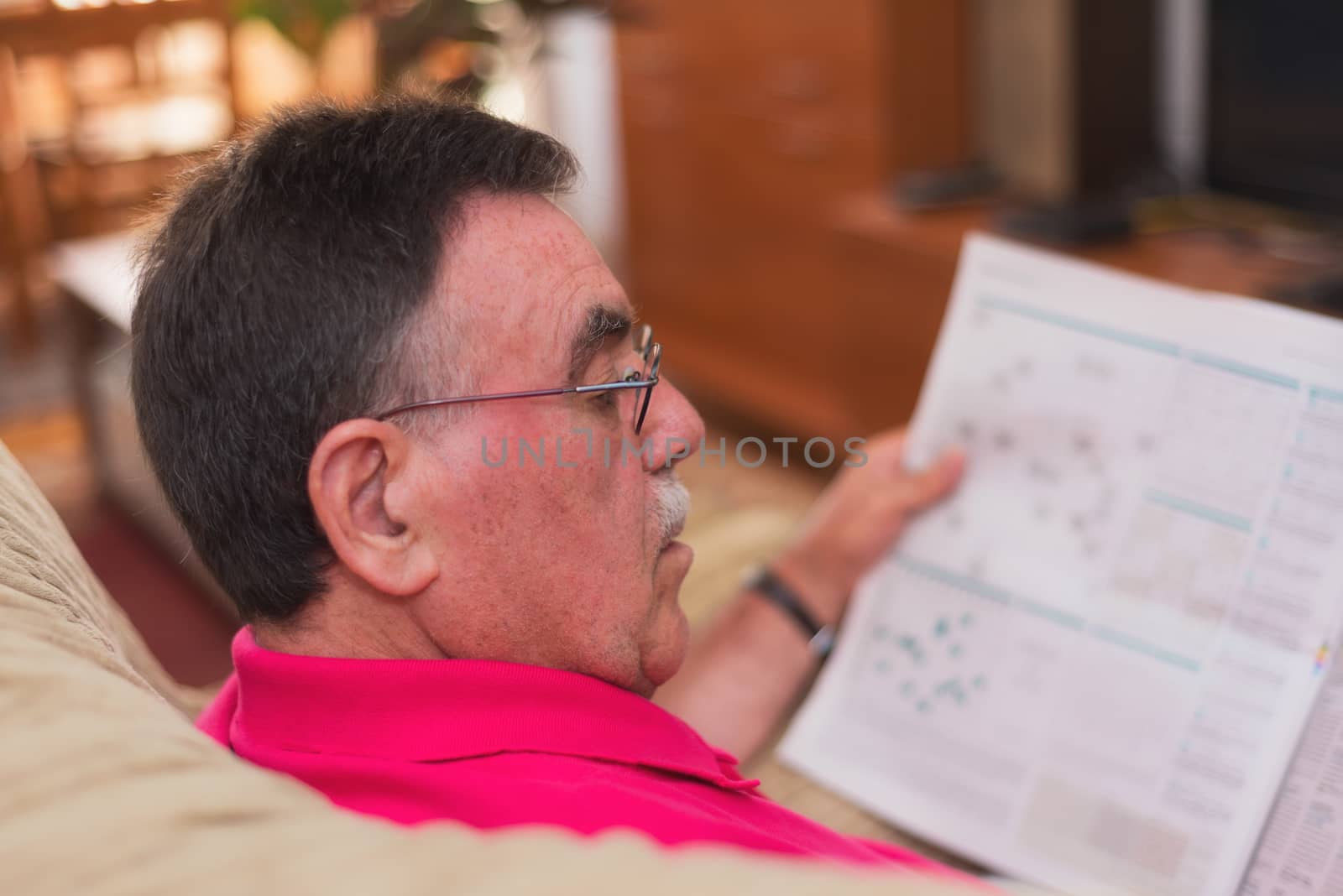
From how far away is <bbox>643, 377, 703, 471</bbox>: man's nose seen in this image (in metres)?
0.93

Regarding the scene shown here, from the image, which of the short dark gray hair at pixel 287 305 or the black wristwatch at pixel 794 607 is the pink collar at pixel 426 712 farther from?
the black wristwatch at pixel 794 607

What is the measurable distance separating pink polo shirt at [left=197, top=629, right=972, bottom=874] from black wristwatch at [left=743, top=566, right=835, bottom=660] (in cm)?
36

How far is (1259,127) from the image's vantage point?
2.20 meters

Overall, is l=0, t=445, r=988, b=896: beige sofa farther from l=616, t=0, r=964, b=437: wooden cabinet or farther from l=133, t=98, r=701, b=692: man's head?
l=616, t=0, r=964, b=437: wooden cabinet

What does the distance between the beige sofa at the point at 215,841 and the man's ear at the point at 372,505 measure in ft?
0.66

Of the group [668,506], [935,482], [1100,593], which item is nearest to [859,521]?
[935,482]

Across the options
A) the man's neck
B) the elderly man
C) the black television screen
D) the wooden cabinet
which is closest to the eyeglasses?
the elderly man

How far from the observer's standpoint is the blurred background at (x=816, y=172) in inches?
87.4

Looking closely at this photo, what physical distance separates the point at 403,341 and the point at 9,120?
4225 mm

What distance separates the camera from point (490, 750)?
2.57 ft

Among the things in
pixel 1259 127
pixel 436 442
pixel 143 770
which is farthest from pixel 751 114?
pixel 143 770

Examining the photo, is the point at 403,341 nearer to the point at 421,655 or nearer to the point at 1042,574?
the point at 421,655

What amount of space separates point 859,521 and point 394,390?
1.73 ft

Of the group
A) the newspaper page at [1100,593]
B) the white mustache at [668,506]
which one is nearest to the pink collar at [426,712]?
the white mustache at [668,506]
